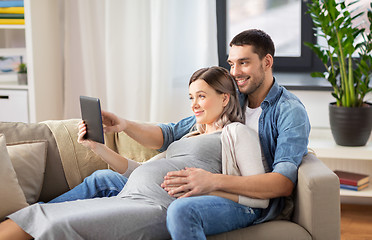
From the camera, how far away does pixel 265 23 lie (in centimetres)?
366

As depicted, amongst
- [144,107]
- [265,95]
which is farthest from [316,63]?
[265,95]

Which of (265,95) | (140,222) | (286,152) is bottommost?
(140,222)

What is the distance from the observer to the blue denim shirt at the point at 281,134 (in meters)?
2.08

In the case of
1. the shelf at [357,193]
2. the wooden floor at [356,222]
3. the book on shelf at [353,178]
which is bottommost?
the wooden floor at [356,222]

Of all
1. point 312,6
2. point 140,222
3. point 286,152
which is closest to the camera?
point 140,222

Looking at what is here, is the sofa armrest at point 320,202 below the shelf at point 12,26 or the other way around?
below

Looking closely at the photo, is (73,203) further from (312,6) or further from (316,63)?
(316,63)

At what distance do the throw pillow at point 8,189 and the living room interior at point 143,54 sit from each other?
1.38 meters

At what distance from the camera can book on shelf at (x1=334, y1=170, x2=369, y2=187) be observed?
307 centimetres

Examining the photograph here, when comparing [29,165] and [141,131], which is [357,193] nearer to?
[141,131]

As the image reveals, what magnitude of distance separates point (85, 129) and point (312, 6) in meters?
1.50

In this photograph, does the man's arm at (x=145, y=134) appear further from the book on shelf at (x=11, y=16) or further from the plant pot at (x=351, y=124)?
the book on shelf at (x=11, y=16)

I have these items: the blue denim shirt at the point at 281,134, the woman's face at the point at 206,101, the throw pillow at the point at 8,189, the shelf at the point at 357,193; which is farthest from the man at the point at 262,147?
the shelf at the point at 357,193

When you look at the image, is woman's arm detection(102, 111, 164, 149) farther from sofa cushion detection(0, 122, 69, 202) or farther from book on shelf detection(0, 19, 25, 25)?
book on shelf detection(0, 19, 25, 25)
